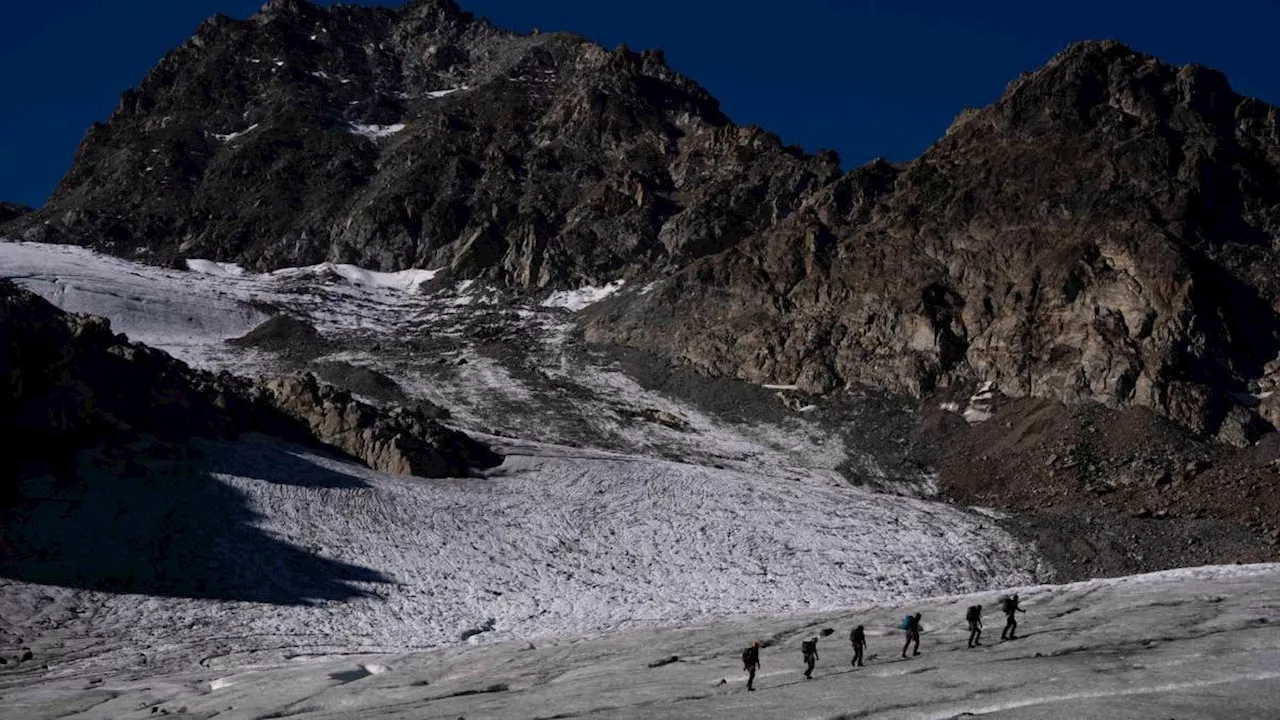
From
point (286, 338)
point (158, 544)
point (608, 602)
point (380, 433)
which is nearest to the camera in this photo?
point (158, 544)

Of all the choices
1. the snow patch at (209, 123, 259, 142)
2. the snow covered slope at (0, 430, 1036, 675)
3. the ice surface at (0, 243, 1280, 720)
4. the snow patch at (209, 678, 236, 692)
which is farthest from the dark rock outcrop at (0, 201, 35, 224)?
the snow patch at (209, 678, 236, 692)

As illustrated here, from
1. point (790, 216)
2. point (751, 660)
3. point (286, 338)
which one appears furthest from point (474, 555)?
point (790, 216)

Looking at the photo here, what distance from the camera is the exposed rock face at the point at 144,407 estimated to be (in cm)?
4647

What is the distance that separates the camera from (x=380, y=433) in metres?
58.2

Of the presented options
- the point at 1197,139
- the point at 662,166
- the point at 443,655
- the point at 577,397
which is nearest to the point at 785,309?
the point at 577,397

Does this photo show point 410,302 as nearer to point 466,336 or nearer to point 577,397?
point 466,336

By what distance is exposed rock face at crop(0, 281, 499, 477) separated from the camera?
4647 cm

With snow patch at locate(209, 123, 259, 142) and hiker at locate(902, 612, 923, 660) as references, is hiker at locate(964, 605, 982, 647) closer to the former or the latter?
hiker at locate(902, 612, 923, 660)

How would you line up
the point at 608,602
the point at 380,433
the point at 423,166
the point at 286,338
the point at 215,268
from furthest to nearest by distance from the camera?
the point at 423,166, the point at 215,268, the point at 286,338, the point at 380,433, the point at 608,602

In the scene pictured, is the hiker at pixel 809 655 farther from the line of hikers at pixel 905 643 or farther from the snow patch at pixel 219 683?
the snow patch at pixel 219 683

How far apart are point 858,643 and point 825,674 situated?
3.91 feet

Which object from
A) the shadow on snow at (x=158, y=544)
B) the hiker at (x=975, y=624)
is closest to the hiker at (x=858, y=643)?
the hiker at (x=975, y=624)

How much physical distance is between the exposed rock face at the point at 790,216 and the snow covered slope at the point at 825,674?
1802 inches

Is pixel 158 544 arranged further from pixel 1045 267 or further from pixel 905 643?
pixel 1045 267
